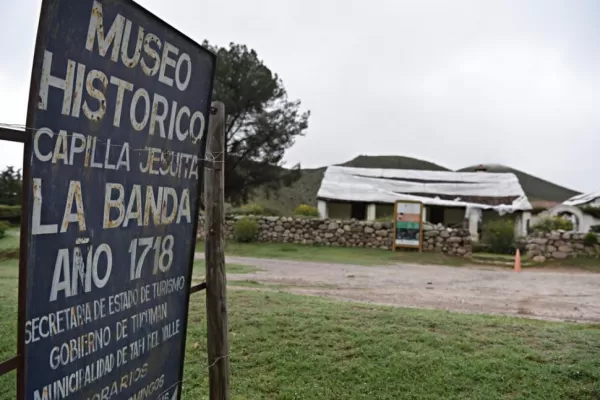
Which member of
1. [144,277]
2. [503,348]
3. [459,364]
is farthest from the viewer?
[503,348]

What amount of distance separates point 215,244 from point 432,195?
27.7m

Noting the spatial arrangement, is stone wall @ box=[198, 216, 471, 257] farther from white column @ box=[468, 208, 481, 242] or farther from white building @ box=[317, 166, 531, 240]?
white column @ box=[468, 208, 481, 242]

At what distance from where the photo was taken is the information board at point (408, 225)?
2017cm

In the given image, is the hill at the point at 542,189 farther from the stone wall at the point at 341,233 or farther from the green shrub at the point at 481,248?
the stone wall at the point at 341,233

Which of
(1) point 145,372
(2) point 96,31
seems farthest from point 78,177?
(1) point 145,372

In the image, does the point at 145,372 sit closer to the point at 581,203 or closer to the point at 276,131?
the point at 276,131

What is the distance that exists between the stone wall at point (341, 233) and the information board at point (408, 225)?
362 millimetres

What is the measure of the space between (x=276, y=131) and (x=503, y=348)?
23031 millimetres

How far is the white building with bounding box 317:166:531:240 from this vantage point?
26859mm

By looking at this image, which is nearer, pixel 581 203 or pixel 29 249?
pixel 29 249

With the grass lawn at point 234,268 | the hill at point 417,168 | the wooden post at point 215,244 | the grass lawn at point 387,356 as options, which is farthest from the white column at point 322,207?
the wooden post at point 215,244

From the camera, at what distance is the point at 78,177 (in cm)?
179

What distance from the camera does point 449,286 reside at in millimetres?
11766

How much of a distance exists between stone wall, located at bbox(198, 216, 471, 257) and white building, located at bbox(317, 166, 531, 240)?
569 cm
